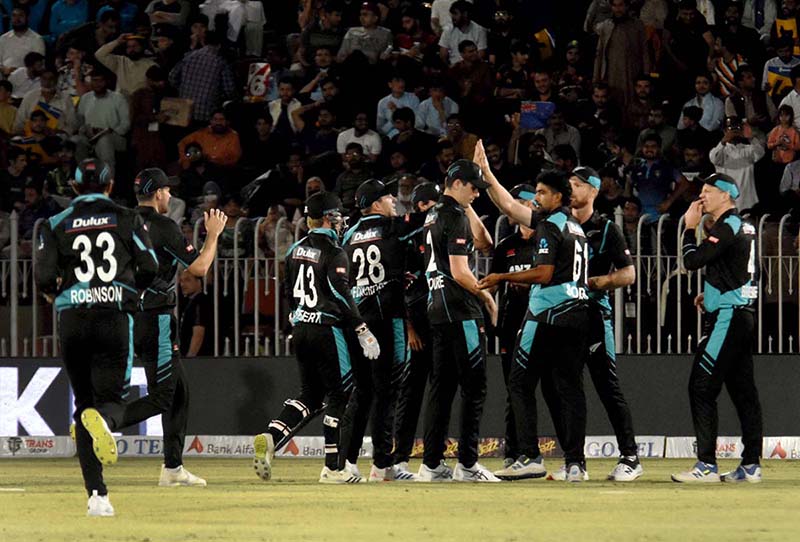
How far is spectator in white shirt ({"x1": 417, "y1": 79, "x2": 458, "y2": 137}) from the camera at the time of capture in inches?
883

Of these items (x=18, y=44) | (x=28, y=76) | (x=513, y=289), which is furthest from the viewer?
(x=18, y=44)

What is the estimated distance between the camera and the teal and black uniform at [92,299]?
10.7 meters

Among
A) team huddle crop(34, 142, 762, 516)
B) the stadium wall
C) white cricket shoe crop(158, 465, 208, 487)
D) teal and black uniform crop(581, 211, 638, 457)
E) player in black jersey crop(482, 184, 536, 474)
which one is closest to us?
team huddle crop(34, 142, 762, 516)

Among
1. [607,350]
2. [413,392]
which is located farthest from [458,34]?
[607,350]

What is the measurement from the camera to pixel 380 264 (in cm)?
1424

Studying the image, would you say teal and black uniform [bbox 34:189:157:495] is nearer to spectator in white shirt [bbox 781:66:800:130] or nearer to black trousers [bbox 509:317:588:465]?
black trousers [bbox 509:317:588:465]

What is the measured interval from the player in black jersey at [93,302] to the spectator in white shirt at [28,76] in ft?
45.1

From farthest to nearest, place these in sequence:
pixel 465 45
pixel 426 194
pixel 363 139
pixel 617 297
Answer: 1. pixel 465 45
2. pixel 363 139
3. pixel 617 297
4. pixel 426 194

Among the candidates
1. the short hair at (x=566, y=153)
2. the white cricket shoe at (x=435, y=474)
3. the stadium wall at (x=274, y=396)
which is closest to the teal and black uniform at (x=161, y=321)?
the white cricket shoe at (x=435, y=474)

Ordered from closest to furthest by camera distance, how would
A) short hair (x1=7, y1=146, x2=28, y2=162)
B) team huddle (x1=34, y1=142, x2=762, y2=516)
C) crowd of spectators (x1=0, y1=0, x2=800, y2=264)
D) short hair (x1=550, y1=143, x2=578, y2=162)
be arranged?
team huddle (x1=34, y1=142, x2=762, y2=516) < short hair (x1=550, y1=143, x2=578, y2=162) < crowd of spectators (x1=0, y1=0, x2=800, y2=264) < short hair (x1=7, y1=146, x2=28, y2=162)

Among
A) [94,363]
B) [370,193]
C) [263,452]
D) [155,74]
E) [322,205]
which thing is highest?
[155,74]

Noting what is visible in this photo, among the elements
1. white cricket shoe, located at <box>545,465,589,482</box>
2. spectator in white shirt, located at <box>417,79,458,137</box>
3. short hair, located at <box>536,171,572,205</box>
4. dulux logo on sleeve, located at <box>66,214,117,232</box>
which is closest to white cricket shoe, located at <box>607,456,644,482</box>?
white cricket shoe, located at <box>545,465,589,482</box>

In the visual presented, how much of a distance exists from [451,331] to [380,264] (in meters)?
1.08

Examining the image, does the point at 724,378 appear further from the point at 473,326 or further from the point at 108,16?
the point at 108,16
